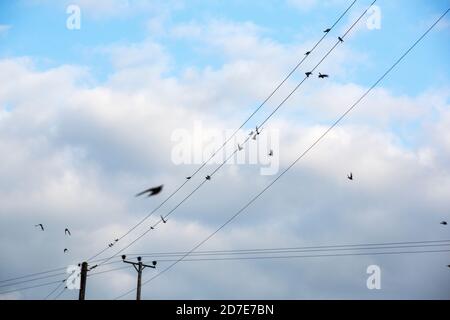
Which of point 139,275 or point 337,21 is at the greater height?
point 337,21
